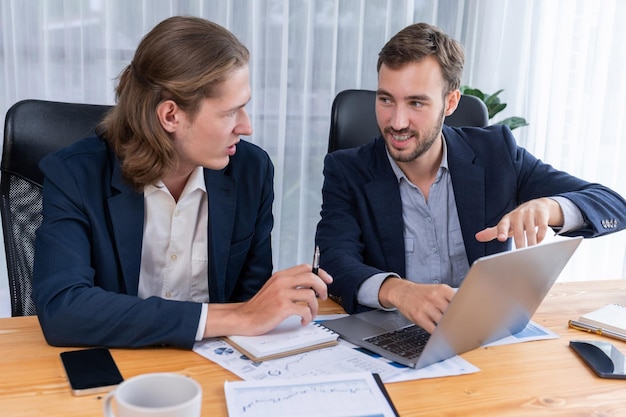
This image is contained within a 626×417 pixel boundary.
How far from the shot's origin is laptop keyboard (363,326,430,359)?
3.45 ft

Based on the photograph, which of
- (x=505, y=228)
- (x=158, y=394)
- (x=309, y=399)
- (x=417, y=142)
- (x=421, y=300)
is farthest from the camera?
(x=417, y=142)

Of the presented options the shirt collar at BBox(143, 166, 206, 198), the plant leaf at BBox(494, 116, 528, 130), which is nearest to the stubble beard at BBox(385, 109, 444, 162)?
the shirt collar at BBox(143, 166, 206, 198)

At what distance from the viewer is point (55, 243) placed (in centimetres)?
117

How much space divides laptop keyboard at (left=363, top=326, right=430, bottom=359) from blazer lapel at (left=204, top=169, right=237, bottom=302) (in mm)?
434

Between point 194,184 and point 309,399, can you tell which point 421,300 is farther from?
point 194,184

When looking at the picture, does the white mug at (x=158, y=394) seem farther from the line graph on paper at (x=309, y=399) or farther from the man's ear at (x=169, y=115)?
the man's ear at (x=169, y=115)

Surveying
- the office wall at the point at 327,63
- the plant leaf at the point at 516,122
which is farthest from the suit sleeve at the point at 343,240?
the plant leaf at the point at 516,122

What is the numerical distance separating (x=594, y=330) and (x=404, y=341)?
38 centimetres

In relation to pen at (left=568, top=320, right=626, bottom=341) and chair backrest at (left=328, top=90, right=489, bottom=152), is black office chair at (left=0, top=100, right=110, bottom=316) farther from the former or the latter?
pen at (left=568, top=320, right=626, bottom=341)

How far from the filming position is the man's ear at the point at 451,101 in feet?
5.49

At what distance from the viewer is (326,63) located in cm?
288

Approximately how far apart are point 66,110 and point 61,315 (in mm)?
622

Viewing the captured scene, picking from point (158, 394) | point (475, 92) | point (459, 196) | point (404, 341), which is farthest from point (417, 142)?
point (475, 92)

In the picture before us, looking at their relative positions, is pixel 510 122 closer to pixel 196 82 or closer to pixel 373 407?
pixel 196 82
